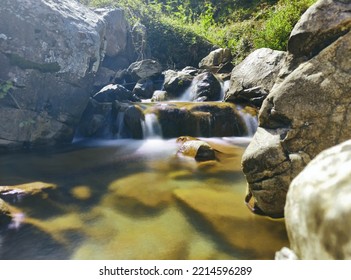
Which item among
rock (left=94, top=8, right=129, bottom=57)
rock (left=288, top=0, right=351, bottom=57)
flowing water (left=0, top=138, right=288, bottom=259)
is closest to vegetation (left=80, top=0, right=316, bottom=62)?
rock (left=94, top=8, right=129, bottom=57)

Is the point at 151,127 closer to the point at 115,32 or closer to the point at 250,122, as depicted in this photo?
the point at 250,122

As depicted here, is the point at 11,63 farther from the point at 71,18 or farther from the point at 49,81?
the point at 71,18

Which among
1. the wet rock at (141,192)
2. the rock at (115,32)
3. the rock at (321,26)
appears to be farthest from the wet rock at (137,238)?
the rock at (115,32)

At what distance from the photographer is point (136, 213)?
17.1ft

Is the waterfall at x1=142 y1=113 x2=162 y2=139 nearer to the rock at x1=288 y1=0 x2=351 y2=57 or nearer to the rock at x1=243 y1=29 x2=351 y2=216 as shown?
the rock at x1=243 y1=29 x2=351 y2=216

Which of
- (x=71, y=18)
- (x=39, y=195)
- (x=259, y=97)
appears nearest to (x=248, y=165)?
(x=39, y=195)

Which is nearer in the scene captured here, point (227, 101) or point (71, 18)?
point (71, 18)

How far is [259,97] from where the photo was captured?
38.7ft

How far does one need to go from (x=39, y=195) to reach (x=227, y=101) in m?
8.97

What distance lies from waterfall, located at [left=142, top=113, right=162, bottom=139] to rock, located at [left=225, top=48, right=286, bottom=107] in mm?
3479

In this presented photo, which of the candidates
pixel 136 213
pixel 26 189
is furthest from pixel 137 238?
pixel 26 189

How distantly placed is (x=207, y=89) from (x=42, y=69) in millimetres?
7141

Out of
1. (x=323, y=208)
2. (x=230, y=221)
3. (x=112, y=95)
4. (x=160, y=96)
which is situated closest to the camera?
(x=323, y=208)

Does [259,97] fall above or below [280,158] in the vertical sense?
below
